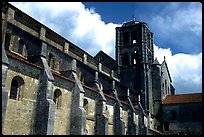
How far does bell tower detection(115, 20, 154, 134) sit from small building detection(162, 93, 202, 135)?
3.81 metres

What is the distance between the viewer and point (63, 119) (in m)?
20.5

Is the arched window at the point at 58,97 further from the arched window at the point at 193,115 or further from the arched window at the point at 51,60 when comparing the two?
the arched window at the point at 193,115

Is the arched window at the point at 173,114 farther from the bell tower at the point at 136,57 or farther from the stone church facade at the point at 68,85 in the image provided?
the bell tower at the point at 136,57

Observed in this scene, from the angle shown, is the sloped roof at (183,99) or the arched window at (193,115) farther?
the sloped roof at (183,99)

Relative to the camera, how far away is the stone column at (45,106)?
17166 millimetres

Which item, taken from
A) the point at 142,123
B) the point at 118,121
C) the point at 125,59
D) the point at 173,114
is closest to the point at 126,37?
the point at 125,59

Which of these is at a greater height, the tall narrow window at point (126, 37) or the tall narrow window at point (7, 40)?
the tall narrow window at point (126, 37)

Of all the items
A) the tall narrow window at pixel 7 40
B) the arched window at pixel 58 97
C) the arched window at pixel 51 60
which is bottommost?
the arched window at pixel 58 97

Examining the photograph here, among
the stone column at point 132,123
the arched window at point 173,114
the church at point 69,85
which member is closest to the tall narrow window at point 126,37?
the church at point 69,85

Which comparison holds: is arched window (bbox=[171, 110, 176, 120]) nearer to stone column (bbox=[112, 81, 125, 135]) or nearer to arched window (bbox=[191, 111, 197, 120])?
arched window (bbox=[191, 111, 197, 120])

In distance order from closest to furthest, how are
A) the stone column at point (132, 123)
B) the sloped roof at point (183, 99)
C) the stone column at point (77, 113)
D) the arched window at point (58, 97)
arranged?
the arched window at point (58, 97) < the stone column at point (77, 113) < the stone column at point (132, 123) < the sloped roof at point (183, 99)

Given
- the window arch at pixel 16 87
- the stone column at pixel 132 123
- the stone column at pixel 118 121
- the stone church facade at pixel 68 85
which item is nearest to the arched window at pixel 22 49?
the stone church facade at pixel 68 85

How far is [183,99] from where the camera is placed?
41875mm

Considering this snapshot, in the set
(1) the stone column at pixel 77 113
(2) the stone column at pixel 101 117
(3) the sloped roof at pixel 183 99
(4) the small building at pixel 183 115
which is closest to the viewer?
(1) the stone column at pixel 77 113
